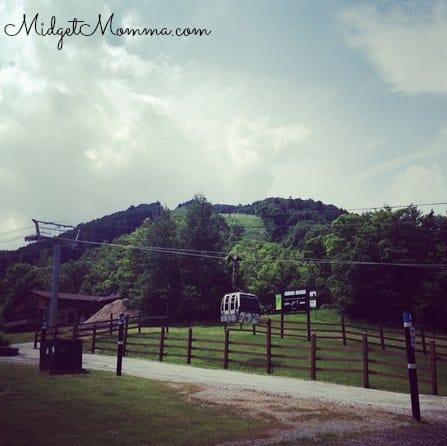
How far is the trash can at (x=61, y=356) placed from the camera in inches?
637

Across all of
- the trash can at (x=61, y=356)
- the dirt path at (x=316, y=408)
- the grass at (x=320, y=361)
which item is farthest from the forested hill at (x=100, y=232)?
the dirt path at (x=316, y=408)

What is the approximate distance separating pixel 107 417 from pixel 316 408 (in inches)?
191

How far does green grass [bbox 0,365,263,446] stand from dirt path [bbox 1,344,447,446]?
2.21 ft

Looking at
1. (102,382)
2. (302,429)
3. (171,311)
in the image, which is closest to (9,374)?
(102,382)

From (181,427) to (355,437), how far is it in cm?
298

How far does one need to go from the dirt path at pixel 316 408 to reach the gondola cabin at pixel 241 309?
20501 millimetres

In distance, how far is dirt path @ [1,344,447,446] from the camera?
832 centimetres

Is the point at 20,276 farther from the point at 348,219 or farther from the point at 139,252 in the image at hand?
the point at 348,219

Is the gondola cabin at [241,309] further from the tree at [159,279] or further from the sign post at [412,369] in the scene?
the sign post at [412,369]

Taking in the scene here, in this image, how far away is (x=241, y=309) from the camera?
40.0 m

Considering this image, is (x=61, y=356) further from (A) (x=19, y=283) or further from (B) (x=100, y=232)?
(B) (x=100, y=232)

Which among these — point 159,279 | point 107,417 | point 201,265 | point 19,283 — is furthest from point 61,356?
point 19,283

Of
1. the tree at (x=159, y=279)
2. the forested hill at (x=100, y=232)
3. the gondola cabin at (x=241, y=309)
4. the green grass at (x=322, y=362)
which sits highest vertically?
the forested hill at (x=100, y=232)

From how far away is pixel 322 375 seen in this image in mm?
19906
